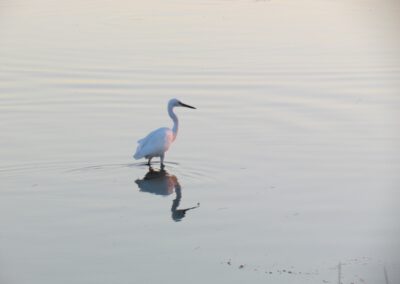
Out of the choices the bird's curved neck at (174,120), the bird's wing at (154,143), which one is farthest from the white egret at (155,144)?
the bird's curved neck at (174,120)

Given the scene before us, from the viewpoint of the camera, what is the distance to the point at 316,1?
24.4m

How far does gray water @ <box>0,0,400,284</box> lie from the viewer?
8.20 m

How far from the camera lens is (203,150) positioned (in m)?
12.0

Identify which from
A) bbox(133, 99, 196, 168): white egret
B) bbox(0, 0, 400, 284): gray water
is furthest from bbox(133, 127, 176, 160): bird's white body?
bbox(0, 0, 400, 284): gray water

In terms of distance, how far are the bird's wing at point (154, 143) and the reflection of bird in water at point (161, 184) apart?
265 mm

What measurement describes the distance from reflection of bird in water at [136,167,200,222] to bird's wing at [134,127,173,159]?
27 centimetres

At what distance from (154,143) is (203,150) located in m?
0.76

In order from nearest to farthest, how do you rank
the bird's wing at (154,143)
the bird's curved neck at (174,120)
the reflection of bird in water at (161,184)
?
the reflection of bird in water at (161,184) → the bird's wing at (154,143) → the bird's curved neck at (174,120)

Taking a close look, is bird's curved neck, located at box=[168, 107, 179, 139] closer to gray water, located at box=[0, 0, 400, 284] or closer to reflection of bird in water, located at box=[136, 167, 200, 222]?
gray water, located at box=[0, 0, 400, 284]

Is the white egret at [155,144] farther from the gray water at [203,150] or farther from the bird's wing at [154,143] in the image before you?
the gray water at [203,150]

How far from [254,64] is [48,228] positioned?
8.45 meters

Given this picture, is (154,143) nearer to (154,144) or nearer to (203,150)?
(154,144)

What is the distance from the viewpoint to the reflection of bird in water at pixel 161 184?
10.5 meters

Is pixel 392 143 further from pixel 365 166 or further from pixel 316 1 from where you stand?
A: pixel 316 1
